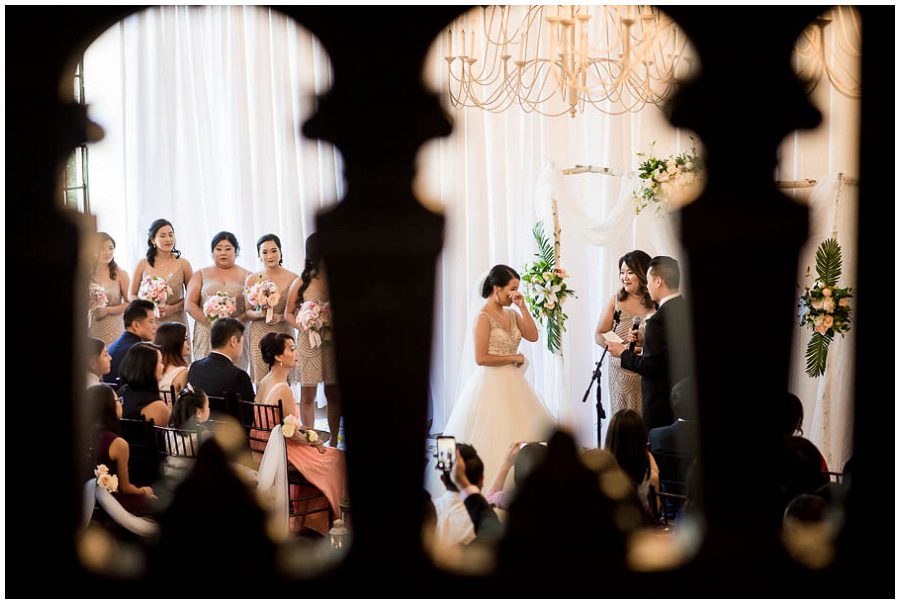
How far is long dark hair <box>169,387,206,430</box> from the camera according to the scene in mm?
4809

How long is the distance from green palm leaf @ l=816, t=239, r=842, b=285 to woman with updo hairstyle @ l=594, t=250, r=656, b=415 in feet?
3.26

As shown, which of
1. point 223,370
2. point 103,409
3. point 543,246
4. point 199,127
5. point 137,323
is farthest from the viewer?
point 199,127

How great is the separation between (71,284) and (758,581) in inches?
32.5

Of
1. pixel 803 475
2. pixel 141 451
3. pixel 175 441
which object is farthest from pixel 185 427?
pixel 803 475

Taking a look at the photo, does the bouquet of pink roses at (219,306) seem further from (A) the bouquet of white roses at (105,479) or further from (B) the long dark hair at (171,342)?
(A) the bouquet of white roses at (105,479)

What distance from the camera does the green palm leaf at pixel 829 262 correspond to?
5.96 m

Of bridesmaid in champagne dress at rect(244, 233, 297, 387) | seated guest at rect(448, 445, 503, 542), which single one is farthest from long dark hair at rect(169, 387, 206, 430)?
seated guest at rect(448, 445, 503, 542)

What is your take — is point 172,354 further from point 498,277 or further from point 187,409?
point 498,277

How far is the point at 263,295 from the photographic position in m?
6.70

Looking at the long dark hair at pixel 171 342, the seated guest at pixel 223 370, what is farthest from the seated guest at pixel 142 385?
the long dark hair at pixel 171 342

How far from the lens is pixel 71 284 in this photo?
3.68 feet

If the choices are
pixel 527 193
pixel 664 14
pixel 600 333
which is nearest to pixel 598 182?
pixel 527 193

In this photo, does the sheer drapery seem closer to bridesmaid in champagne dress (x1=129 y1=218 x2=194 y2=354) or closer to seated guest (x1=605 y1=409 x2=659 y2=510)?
bridesmaid in champagne dress (x1=129 y1=218 x2=194 y2=354)

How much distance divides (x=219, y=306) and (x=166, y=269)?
0.55 meters
